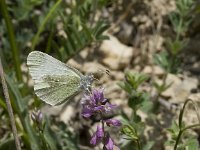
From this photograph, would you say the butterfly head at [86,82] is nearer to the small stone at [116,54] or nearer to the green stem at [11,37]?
the green stem at [11,37]

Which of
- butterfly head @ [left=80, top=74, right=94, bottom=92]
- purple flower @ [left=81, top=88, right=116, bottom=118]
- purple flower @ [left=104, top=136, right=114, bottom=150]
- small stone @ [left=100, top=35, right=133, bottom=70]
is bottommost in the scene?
purple flower @ [left=104, top=136, right=114, bottom=150]

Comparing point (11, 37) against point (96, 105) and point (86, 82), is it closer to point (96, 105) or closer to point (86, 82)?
point (86, 82)

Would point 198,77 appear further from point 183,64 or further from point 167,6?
point 167,6

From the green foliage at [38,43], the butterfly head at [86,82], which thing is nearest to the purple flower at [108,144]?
→ the butterfly head at [86,82]

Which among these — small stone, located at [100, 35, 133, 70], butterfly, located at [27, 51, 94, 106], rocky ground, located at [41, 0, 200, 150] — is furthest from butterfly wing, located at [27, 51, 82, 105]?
small stone, located at [100, 35, 133, 70]

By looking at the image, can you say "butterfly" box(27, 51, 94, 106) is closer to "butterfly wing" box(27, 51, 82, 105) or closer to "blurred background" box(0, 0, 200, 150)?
"butterfly wing" box(27, 51, 82, 105)

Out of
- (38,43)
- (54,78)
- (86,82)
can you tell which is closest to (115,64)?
(38,43)

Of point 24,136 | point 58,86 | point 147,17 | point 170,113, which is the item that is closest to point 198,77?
point 170,113

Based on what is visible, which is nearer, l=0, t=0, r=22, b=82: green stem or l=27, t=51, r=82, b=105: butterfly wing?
l=27, t=51, r=82, b=105: butterfly wing
